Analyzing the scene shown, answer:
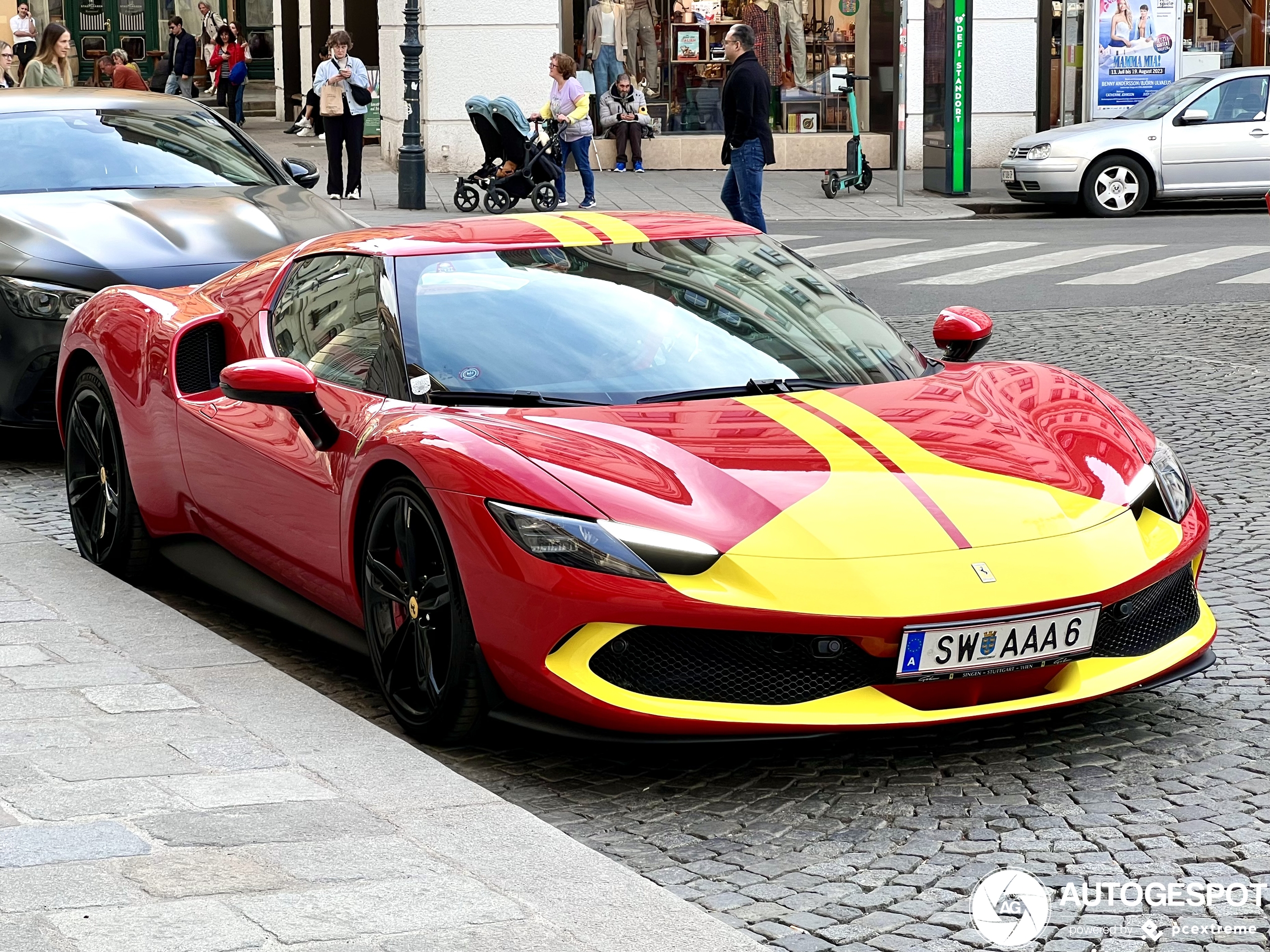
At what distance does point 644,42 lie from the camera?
25406mm

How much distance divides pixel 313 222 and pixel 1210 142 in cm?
1363

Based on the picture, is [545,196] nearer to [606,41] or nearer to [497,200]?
[497,200]

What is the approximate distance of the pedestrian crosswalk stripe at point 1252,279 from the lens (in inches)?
546

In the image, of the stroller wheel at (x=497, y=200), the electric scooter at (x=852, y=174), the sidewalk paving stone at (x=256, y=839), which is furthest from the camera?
the electric scooter at (x=852, y=174)

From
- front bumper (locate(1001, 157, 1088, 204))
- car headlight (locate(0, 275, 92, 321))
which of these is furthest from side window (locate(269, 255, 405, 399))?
front bumper (locate(1001, 157, 1088, 204))

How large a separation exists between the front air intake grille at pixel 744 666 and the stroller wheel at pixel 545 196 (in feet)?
49.7

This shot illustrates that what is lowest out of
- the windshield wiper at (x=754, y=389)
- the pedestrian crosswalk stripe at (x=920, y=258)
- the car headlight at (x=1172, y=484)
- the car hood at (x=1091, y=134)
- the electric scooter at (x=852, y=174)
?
the pedestrian crosswalk stripe at (x=920, y=258)

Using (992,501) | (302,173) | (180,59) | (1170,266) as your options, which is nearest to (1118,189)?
(1170,266)

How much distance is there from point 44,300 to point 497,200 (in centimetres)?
1120

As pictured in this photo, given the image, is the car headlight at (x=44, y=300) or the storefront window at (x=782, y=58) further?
the storefront window at (x=782, y=58)

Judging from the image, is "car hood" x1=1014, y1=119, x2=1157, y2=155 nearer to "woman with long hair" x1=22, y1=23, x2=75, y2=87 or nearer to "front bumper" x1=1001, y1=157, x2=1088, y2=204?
"front bumper" x1=1001, y1=157, x2=1088, y2=204

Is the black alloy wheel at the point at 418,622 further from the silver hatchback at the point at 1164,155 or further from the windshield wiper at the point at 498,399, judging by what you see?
the silver hatchback at the point at 1164,155

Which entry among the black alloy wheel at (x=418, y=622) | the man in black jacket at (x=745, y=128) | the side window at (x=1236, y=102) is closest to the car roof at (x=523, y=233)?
the black alloy wheel at (x=418, y=622)

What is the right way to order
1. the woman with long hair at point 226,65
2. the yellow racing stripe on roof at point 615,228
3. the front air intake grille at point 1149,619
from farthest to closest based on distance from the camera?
the woman with long hair at point 226,65, the yellow racing stripe on roof at point 615,228, the front air intake grille at point 1149,619
